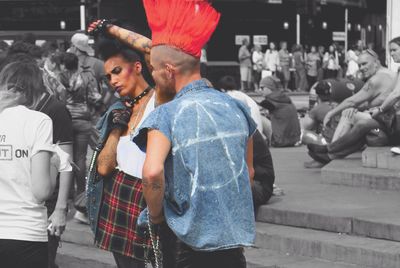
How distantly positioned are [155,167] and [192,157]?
160 millimetres

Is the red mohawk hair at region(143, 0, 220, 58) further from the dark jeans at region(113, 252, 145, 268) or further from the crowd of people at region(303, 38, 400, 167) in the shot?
the crowd of people at region(303, 38, 400, 167)

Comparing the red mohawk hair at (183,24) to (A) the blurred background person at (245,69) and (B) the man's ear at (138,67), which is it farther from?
(A) the blurred background person at (245,69)

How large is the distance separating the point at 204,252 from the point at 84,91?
704 centimetres

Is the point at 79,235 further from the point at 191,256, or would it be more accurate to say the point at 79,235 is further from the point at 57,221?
the point at 191,256

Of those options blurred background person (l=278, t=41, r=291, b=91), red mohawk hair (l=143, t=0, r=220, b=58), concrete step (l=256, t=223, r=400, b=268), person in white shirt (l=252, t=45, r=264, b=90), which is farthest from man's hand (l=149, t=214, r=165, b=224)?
blurred background person (l=278, t=41, r=291, b=91)

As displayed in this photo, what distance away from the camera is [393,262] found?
7.82 m

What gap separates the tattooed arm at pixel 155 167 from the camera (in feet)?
13.4

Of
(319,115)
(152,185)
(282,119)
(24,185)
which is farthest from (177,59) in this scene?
(282,119)

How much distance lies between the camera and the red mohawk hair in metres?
4.26

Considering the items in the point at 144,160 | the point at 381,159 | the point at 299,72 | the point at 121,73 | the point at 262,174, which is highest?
the point at 121,73

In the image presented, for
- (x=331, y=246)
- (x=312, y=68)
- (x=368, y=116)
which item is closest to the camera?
(x=331, y=246)

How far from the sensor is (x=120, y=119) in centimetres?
556

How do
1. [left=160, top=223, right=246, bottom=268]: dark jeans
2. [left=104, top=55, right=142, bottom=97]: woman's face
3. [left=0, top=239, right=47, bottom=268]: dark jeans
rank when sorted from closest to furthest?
[left=160, top=223, right=246, bottom=268]: dark jeans, [left=0, top=239, right=47, bottom=268]: dark jeans, [left=104, top=55, right=142, bottom=97]: woman's face

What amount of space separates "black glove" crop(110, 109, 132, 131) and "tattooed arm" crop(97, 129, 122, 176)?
3cm
